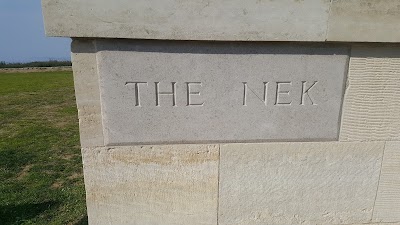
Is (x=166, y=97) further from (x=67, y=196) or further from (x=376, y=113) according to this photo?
(x=67, y=196)

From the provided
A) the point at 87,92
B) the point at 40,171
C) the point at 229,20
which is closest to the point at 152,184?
the point at 87,92

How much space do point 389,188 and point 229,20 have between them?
1.86 m

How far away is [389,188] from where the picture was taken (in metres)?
2.29

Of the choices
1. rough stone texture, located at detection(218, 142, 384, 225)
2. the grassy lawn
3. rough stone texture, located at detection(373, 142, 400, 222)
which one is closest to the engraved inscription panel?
rough stone texture, located at detection(218, 142, 384, 225)

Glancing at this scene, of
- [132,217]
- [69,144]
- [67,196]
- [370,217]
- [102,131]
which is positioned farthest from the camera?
[69,144]

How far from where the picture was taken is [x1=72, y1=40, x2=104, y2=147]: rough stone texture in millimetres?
1873

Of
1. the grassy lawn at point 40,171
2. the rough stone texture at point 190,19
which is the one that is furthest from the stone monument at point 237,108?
the grassy lawn at point 40,171

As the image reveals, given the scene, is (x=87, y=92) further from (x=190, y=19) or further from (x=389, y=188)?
(x=389, y=188)

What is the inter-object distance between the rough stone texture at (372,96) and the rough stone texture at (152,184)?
105cm

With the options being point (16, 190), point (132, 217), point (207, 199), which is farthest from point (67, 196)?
point (207, 199)

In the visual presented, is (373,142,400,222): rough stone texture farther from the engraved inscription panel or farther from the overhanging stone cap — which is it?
the overhanging stone cap

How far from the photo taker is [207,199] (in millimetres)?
2188

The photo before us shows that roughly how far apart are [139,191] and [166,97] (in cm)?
75

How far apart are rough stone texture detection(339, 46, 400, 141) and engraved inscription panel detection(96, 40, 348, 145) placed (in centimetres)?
9
